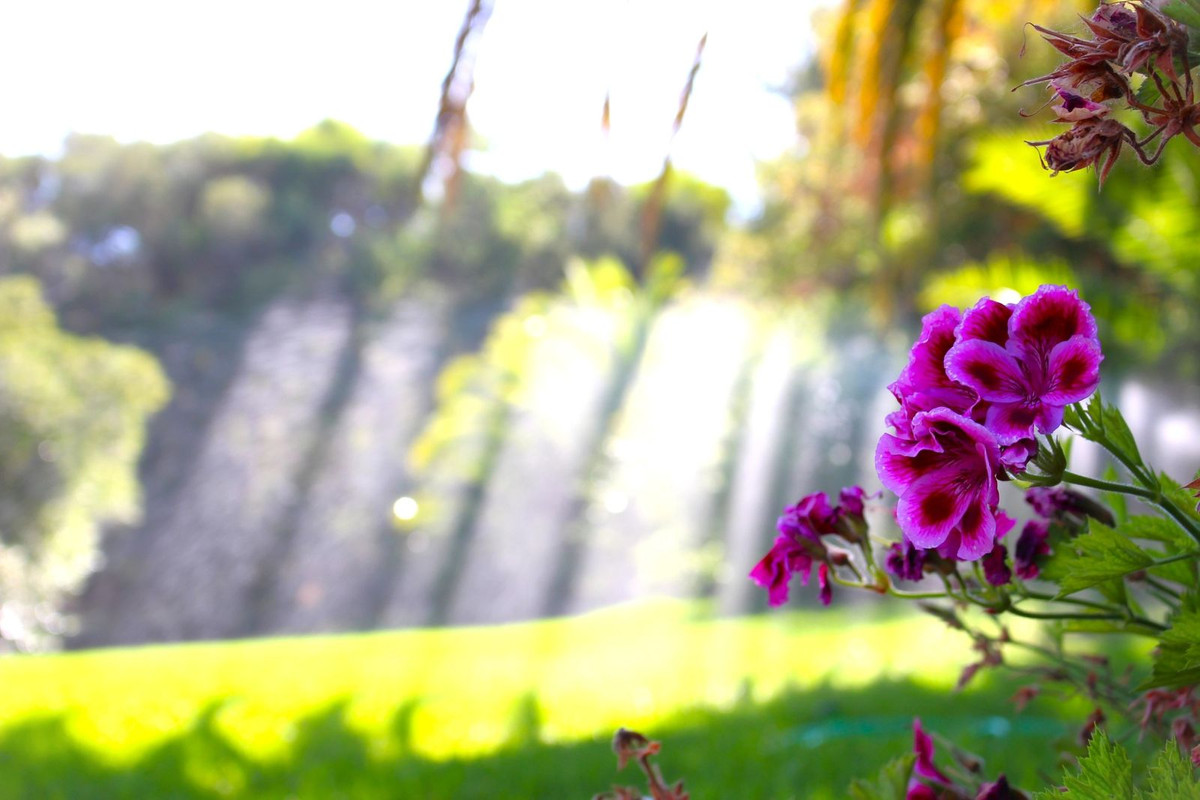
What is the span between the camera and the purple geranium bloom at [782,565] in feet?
2.74

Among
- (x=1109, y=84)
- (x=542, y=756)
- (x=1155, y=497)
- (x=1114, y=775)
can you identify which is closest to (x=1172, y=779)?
(x=1114, y=775)

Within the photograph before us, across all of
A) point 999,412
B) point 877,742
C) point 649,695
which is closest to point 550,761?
point 877,742

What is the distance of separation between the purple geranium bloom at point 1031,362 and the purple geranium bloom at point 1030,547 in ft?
0.77

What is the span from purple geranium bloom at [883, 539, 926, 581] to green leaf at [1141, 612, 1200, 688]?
0.55 ft

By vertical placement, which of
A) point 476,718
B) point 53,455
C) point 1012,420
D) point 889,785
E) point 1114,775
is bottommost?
point 53,455

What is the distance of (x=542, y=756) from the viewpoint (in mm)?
2646

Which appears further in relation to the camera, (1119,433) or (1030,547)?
(1030,547)

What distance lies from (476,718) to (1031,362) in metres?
3.07

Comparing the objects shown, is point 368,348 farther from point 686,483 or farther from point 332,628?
point 686,483

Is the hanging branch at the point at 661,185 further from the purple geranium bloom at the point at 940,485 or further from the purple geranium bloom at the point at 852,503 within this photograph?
the purple geranium bloom at the point at 940,485

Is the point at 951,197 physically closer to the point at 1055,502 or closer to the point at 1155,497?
the point at 1055,502

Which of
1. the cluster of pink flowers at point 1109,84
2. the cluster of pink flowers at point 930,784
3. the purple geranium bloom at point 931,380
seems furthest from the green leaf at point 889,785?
the cluster of pink flowers at point 1109,84

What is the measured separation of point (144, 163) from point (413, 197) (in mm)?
23780

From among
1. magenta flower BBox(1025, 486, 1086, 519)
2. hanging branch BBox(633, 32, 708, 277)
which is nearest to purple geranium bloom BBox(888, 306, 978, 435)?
magenta flower BBox(1025, 486, 1086, 519)
